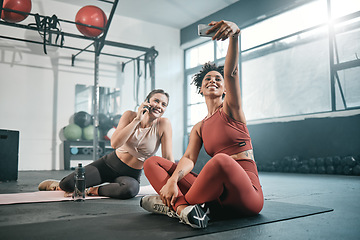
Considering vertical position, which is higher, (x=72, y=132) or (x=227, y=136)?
(x=72, y=132)

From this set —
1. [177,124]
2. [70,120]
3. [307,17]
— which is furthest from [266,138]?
[70,120]

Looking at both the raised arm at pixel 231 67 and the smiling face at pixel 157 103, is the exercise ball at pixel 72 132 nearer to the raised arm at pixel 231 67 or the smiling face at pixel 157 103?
the smiling face at pixel 157 103

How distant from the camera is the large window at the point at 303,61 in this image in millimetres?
5000

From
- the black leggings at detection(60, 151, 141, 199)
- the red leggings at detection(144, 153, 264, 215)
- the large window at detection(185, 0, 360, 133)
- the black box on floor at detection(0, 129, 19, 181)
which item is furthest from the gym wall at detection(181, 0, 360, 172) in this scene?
the red leggings at detection(144, 153, 264, 215)

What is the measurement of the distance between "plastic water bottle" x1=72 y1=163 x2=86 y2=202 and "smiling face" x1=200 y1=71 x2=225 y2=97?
1155mm

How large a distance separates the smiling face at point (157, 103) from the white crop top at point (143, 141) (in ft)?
0.45

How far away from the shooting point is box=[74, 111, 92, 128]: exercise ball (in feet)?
21.3

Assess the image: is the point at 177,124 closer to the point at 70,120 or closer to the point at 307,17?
the point at 70,120

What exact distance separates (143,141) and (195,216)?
3.71ft

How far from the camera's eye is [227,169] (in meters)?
1.35

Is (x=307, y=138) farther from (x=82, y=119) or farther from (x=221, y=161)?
(x=221, y=161)

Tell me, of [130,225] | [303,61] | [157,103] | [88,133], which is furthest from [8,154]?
[303,61]

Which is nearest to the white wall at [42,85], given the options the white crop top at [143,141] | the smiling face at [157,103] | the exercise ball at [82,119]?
the exercise ball at [82,119]

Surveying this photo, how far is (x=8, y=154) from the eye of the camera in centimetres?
380
